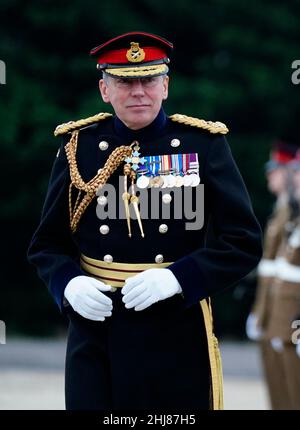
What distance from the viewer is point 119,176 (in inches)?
182

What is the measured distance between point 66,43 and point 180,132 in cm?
1001

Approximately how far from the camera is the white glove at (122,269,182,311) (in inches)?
169

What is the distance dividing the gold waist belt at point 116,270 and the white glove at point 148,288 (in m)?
0.11

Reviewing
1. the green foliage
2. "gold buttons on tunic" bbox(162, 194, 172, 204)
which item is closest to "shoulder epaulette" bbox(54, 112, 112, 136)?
"gold buttons on tunic" bbox(162, 194, 172, 204)

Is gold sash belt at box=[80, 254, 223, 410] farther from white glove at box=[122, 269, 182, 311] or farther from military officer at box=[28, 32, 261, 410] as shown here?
white glove at box=[122, 269, 182, 311]

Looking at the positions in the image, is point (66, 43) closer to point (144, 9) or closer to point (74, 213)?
point (144, 9)

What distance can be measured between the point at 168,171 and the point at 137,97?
1.01ft

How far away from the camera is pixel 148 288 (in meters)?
4.30

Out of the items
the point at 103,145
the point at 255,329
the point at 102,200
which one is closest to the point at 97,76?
the point at 255,329

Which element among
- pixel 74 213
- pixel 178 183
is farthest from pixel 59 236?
pixel 178 183

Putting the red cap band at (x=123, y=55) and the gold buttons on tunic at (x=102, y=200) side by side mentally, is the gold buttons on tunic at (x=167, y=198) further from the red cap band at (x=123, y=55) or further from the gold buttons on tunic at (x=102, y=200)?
the red cap band at (x=123, y=55)

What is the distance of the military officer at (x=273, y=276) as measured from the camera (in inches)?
340

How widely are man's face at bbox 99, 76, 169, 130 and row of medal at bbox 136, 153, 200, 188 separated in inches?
6.3

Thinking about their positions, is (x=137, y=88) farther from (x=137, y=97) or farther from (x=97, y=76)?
(x=97, y=76)
